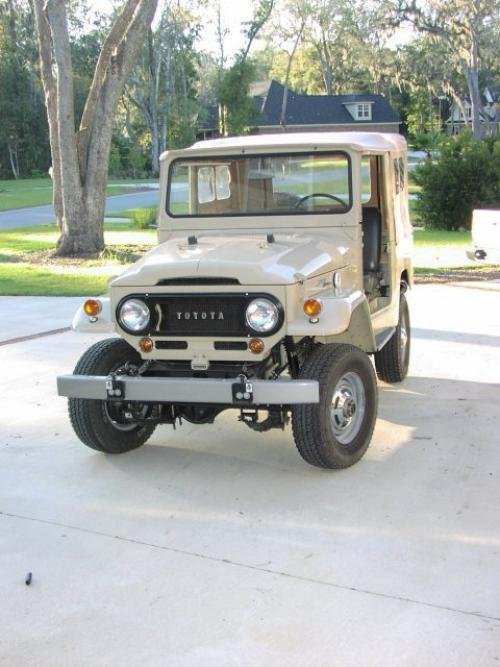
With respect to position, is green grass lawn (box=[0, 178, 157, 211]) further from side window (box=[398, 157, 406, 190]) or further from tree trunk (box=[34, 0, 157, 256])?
side window (box=[398, 157, 406, 190])

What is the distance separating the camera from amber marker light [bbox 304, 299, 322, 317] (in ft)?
16.0

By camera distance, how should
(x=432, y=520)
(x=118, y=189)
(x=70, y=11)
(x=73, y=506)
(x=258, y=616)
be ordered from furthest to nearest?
(x=70, y=11), (x=118, y=189), (x=73, y=506), (x=432, y=520), (x=258, y=616)

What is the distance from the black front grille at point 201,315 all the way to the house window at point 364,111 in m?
60.6

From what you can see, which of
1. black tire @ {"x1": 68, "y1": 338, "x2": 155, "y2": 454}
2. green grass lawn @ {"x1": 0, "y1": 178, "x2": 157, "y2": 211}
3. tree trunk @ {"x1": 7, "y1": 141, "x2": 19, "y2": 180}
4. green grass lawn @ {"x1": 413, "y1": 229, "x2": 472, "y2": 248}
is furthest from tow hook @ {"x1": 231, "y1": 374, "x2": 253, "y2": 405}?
tree trunk @ {"x1": 7, "y1": 141, "x2": 19, "y2": 180}

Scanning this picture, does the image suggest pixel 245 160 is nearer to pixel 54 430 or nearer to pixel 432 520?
pixel 54 430

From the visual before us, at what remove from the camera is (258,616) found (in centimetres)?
362

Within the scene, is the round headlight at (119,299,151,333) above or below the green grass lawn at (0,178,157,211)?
below

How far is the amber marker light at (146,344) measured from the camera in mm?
5172

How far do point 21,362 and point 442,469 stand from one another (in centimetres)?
451

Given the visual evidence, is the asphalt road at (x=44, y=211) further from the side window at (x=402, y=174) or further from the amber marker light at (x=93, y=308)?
the amber marker light at (x=93, y=308)

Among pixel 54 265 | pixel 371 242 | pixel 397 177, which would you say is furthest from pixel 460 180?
pixel 371 242

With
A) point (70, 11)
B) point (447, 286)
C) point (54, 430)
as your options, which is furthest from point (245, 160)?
point (70, 11)

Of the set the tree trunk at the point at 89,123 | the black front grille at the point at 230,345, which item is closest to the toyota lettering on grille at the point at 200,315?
the black front grille at the point at 230,345

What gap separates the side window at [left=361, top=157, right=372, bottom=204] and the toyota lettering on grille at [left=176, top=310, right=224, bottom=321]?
1.64 meters
